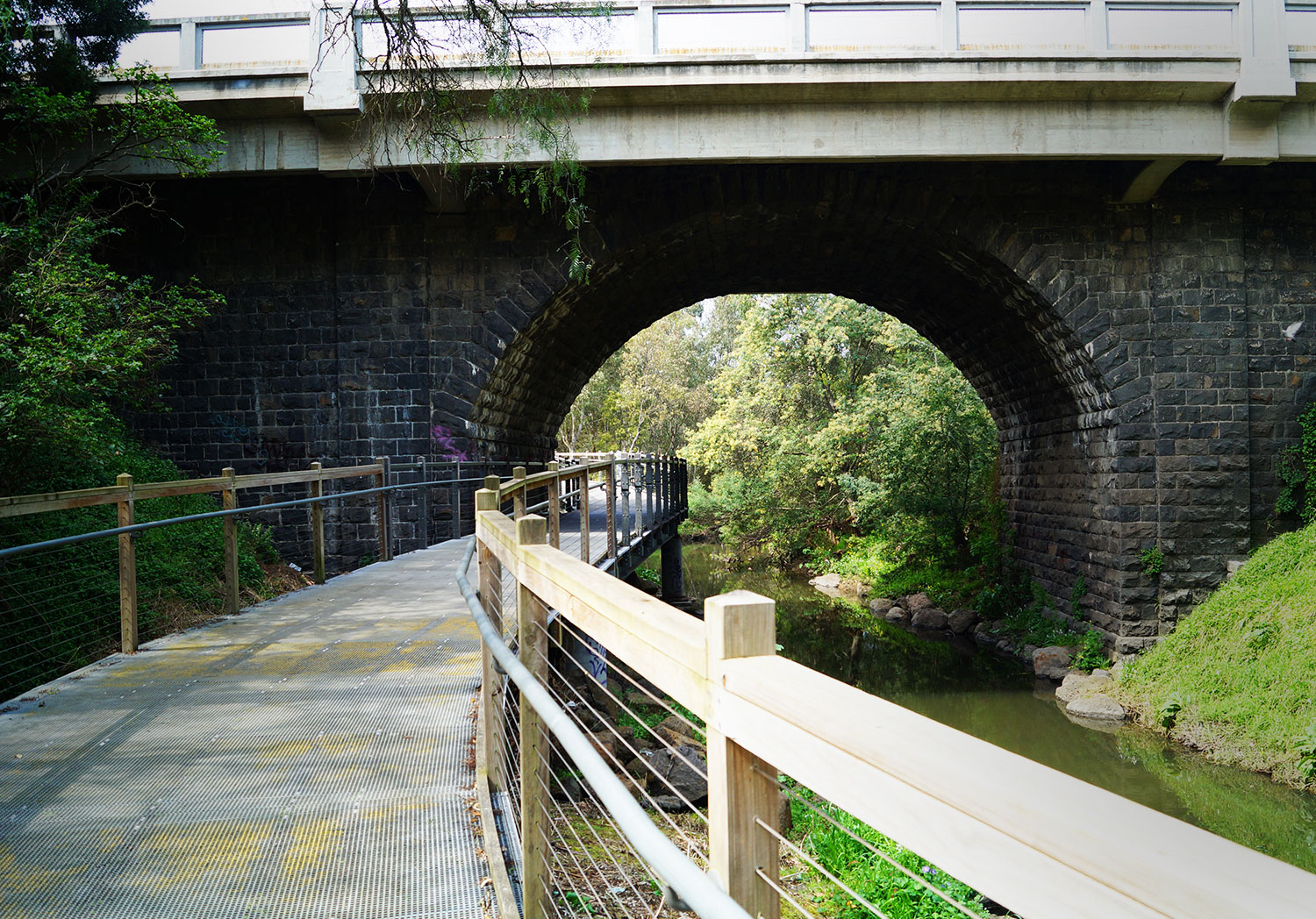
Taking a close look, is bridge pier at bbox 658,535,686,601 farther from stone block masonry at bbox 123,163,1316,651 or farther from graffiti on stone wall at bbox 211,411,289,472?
graffiti on stone wall at bbox 211,411,289,472

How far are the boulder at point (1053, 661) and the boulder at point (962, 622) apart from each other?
2.53 meters

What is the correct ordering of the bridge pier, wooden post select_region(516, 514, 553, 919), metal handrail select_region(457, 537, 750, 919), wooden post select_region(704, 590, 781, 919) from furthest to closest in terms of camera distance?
the bridge pier → wooden post select_region(516, 514, 553, 919) → wooden post select_region(704, 590, 781, 919) → metal handrail select_region(457, 537, 750, 919)

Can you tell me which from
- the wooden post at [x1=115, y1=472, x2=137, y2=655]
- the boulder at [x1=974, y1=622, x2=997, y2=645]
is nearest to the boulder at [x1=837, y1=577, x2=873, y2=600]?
the boulder at [x1=974, y1=622, x2=997, y2=645]

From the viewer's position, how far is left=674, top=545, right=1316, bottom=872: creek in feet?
21.6

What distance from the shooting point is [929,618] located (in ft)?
46.5

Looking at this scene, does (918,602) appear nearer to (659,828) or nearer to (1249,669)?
(1249,669)

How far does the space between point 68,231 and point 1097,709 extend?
10.2m

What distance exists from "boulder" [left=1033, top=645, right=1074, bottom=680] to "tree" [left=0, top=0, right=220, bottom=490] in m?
A: 9.73

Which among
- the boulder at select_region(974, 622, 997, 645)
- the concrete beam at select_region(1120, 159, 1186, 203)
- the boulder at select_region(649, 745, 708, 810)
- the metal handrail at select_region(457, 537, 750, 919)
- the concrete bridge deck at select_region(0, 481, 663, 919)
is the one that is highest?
the concrete beam at select_region(1120, 159, 1186, 203)

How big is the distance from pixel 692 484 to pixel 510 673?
97.0 feet

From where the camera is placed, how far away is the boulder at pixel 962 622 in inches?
534

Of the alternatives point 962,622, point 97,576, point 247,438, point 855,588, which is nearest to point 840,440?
point 855,588

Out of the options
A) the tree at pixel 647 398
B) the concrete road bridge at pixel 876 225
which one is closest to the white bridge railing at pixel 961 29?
the concrete road bridge at pixel 876 225

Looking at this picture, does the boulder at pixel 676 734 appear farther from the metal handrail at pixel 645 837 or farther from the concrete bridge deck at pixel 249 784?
the metal handrail at pixel 645 837
